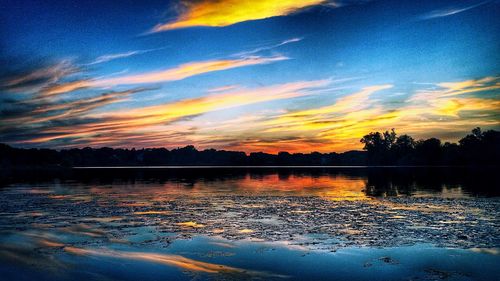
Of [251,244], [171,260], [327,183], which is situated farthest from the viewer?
[327,183]

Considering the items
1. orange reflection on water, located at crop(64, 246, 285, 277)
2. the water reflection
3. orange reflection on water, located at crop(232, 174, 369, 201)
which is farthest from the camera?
the water reflection

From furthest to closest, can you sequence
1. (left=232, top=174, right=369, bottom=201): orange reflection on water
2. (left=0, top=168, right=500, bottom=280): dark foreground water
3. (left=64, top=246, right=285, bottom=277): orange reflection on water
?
(left=232, top=174, right=369, bottom=201): orange reflection on water < (left=64, top=246, right=285, bottom=277): orange reflection on water < (left=0, top=168, right=500, bottom=280): dark foreground water

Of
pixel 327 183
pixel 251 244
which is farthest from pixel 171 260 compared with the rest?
pixel 327 183

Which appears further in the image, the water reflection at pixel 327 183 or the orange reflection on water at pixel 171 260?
the water reflection at pixel 327 183

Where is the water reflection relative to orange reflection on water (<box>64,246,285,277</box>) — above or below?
above

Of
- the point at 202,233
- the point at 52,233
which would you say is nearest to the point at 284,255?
the point at 202,233

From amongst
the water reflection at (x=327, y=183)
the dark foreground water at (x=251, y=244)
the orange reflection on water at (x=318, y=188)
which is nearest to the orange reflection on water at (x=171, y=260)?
the dark foreground water at (x=251, y=244)

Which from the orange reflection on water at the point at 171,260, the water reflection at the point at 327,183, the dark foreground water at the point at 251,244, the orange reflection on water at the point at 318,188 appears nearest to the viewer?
the dark foreground water at the point at 251,244

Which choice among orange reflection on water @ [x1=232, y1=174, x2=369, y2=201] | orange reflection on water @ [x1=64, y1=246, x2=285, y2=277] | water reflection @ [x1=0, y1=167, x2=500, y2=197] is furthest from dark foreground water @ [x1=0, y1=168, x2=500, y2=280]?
water reflection @ [x1=0, y1=167, x2=500, y2=197]

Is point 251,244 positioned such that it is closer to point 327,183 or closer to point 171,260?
point 171,260

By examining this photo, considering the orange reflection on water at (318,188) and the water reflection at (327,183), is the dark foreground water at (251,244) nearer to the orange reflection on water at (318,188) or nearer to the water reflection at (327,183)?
the orange reflection on water at (318,188)

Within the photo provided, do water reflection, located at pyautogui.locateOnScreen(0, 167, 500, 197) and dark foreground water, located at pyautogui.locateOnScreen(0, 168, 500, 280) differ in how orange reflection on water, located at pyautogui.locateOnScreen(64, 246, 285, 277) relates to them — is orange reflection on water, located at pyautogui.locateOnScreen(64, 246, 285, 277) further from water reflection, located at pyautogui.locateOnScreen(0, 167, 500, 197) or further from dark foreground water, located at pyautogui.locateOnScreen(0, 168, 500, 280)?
water reflection, located at pyautogui.locateOnScreen(0, 167, 500, 197)

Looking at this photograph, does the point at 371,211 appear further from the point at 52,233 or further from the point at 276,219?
the point at 52,233

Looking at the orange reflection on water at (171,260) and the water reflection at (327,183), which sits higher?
the water reflection at (327,183)
